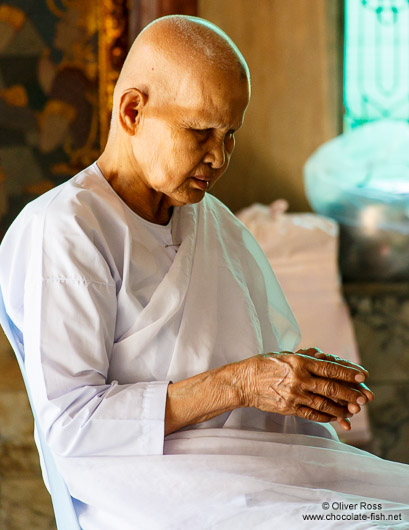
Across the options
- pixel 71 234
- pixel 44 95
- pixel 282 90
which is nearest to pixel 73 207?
pixel 71 234

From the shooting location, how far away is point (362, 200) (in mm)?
3996

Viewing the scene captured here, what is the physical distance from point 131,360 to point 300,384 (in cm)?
35

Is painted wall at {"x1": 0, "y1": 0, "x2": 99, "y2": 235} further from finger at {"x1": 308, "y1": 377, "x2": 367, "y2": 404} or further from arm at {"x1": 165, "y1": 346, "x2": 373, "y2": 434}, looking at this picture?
finger at {"x1": 308, "y1": 377, "x2": 367, "y2": 404}

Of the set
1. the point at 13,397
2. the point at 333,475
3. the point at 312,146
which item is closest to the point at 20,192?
the point at 13,397

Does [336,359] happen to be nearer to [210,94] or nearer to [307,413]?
[307,413]

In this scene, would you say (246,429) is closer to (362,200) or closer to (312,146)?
(362,200)

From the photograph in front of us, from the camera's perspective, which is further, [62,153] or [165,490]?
[62,153]

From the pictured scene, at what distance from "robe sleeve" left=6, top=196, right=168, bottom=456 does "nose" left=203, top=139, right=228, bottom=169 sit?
12.4 inches

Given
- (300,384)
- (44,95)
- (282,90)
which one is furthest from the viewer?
(282,90)

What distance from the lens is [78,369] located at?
4.60 ft

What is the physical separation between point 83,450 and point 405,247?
2987 mm

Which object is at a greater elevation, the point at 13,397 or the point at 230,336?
the point at 230,336

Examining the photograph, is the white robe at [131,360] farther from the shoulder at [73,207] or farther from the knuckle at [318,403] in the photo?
the knuckle at [318,403]

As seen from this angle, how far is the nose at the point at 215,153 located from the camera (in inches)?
62.2
